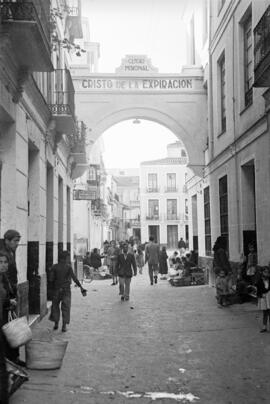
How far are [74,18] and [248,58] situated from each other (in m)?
7.04

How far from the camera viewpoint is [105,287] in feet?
63.0

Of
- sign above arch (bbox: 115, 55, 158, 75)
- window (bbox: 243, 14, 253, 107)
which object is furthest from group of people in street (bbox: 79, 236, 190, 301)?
sign above arch (bbox: 115, 55, 158, 75)

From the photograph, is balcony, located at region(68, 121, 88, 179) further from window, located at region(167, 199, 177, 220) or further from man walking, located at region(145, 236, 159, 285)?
window, located at region(167, 199, 177, 220)

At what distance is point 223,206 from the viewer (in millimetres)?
17344

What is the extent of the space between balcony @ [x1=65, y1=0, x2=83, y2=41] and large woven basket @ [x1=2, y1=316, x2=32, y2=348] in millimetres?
14214

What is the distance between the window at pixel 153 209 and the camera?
205 ft

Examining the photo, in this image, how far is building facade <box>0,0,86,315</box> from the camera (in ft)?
25.6

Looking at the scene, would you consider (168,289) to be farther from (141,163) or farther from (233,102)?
(141,163)

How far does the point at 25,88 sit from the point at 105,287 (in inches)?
433

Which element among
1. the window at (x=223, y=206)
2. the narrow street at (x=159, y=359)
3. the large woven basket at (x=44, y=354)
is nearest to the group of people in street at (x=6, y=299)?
the large woven basket at (x=44, y=354)

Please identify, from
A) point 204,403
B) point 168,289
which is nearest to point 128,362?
point 204,403

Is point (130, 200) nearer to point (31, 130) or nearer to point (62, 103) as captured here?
point (62, 103)

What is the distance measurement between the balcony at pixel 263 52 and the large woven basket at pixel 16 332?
629cm

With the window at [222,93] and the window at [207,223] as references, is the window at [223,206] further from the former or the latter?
the window at [207,223]
